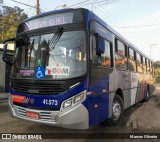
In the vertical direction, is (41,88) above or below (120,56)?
below

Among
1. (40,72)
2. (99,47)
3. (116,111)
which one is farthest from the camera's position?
(116,111)

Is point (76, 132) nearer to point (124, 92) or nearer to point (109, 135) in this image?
point (109, 135)

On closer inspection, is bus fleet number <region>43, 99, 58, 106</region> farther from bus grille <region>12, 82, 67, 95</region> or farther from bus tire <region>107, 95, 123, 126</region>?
bus tire <region>107, 95, 123, 126</region>

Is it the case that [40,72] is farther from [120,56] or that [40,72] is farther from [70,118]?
[120,56]

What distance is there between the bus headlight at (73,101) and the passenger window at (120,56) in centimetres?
237

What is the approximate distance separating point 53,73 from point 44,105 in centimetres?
74

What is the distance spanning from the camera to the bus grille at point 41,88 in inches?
180

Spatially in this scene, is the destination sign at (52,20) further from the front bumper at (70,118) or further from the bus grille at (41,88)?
the front bumper at (70,118)

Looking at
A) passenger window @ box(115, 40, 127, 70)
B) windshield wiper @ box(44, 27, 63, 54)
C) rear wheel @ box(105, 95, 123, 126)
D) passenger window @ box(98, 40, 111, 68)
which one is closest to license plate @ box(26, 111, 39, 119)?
windshield wiper @ box(44, 27, 63, 54)

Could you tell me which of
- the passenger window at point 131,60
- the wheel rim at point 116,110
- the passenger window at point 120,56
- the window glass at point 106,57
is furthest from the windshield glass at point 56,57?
the passenger window at point 131,60

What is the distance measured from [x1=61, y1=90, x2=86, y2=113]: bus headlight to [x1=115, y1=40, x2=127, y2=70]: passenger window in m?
2.37

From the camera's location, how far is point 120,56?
6922mm

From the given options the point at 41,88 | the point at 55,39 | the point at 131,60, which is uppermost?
the point at 55,39

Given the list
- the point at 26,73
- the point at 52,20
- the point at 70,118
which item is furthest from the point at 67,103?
the point at 52,20
